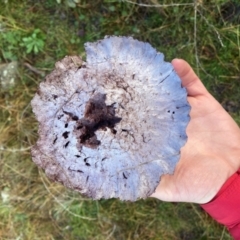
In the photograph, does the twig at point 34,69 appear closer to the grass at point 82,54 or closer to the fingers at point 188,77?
the grass at point 82,54

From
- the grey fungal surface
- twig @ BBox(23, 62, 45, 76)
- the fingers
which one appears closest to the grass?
twig @ BBox(23, 62, 45, 76)

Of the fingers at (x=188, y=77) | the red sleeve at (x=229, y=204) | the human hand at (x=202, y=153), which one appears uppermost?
the fingers at (x=188, y=77)

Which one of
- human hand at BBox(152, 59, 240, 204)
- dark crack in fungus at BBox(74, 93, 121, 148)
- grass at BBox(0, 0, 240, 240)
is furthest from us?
grass at BBox(0, 0, 240, 240)

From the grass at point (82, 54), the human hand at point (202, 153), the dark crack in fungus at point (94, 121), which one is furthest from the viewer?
the grass at point (82, 54)

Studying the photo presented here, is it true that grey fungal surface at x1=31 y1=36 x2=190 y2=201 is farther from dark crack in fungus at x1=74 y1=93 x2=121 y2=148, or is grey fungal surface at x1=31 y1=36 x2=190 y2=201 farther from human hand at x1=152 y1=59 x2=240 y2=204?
human hand at x1=152 y1=59 x2=240 y2=204

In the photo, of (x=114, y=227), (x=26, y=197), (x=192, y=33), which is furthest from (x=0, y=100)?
(x=192, y=33)

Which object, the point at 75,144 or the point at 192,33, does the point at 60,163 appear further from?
the point at 192,33

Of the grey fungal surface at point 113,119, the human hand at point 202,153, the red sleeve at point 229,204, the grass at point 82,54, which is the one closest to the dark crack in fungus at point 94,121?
the grey fungal surface at point 113,119
